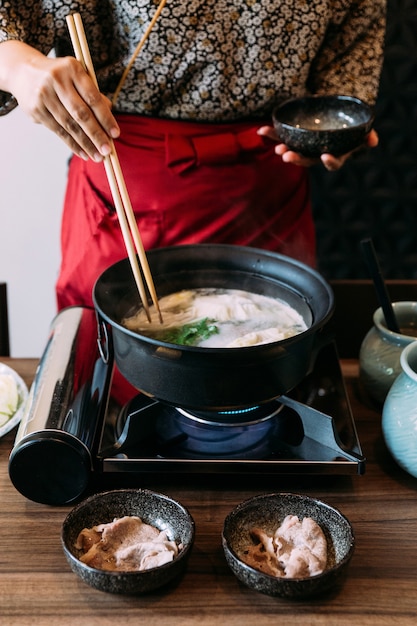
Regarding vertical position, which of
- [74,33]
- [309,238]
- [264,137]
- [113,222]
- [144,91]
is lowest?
[309,238]

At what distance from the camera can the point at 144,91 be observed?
2004mm

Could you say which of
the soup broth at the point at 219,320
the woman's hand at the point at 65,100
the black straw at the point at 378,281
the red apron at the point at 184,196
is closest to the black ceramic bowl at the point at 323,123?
the red apron at the point at 184,196

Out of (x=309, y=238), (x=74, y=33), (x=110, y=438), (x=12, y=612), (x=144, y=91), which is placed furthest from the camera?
(x=309, y=238)

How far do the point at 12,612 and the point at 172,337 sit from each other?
62cm

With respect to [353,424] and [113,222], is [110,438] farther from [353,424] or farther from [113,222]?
[113,222]

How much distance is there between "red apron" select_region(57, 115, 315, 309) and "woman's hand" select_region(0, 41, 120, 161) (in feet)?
1.73

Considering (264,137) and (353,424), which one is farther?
(264,137)

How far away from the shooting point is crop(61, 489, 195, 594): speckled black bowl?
1.16 m

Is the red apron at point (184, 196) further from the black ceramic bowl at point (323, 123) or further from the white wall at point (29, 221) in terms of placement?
the white wall at point (29, 221)

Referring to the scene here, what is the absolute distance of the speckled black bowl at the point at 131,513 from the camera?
1164 mm

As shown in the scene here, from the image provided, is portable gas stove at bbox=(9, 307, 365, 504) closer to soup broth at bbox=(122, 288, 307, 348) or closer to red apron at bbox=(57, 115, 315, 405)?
soup broth at bbox=(122, 288, 307, 348)

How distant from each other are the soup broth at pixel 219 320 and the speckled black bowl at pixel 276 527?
13.4 inches

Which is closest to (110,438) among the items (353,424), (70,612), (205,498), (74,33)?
(205,498)

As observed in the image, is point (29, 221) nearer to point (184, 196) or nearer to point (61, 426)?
point (184, 196)
